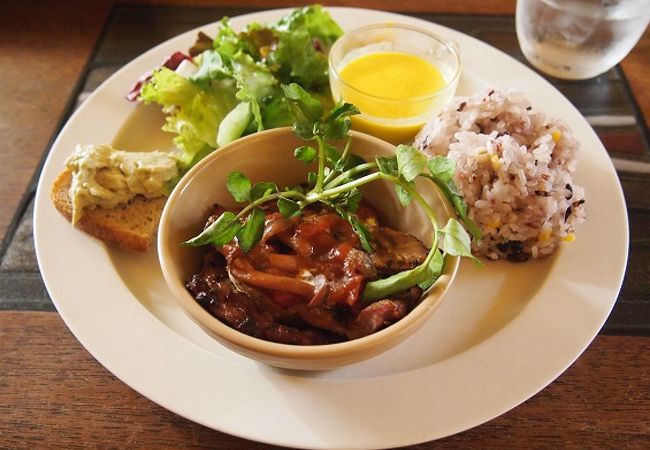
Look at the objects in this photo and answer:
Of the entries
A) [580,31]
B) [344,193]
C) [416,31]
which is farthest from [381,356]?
[580,31]

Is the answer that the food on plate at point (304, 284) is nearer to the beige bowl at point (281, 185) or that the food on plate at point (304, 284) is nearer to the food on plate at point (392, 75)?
the beige bowl at point (281, 185)

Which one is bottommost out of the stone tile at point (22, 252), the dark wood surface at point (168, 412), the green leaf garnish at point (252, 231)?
the dark wood surface at point (168, 412)

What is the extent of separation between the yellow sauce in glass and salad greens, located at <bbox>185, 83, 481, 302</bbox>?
21.9 inches

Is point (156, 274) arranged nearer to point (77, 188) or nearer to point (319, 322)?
point (77, 188)

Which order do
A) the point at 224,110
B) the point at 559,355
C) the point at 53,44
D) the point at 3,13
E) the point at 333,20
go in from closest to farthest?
the point at 559,355
the point at 224,110
the point at 333,20
the point at 53,44
the point at 3,13

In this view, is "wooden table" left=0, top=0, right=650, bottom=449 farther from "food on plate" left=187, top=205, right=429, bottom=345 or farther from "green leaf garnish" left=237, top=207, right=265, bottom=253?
"green leaf garnish" left=237, top=207, right=265, bottom=253

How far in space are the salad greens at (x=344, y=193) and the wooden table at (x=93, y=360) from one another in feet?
1.67

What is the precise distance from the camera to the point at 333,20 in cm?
278

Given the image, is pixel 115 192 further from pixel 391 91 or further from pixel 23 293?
pixel 391 91

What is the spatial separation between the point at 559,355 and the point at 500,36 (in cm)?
198

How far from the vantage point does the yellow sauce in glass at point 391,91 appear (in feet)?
7.35

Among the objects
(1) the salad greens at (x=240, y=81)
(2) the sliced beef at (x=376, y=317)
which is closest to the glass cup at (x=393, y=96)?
(1) the salad greens at (x=240, y=81)

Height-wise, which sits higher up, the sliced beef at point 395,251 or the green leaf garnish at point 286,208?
the green leaf garnish at point 286,208

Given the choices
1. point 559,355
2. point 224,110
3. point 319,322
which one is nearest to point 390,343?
point 319,322
